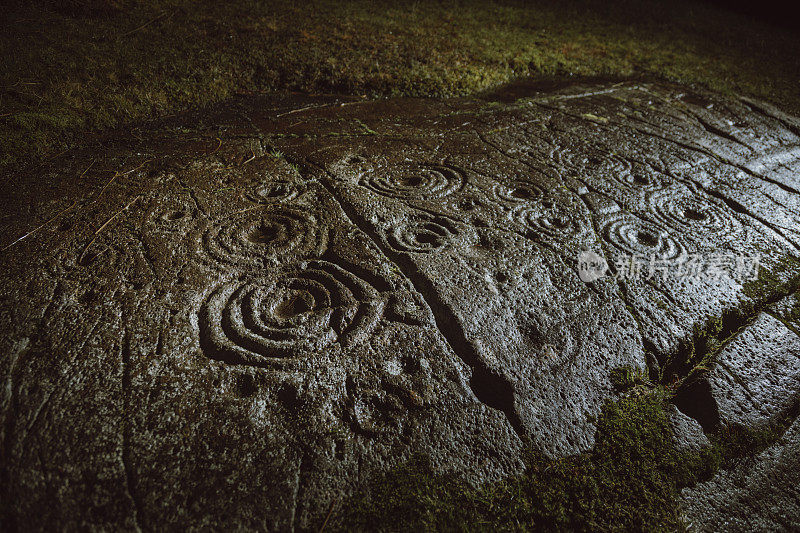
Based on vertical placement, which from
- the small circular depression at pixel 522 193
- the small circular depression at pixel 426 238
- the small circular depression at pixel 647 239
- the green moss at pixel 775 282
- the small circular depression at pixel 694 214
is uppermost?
the small circular depression at pixel 522 193

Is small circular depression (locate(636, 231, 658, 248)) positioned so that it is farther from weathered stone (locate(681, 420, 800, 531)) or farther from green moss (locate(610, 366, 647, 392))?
weathered stone (locate(681, 420, 800, 531))

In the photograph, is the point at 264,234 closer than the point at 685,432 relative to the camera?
No

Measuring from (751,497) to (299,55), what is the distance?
11.7ft

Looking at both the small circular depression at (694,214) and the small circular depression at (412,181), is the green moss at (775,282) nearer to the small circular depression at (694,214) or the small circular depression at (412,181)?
the small circular depression at (694,214)

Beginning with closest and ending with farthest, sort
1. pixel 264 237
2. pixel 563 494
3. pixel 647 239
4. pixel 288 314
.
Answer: pixel 563 494, pixel 288 314, pixel 264 237, pixel 647 239

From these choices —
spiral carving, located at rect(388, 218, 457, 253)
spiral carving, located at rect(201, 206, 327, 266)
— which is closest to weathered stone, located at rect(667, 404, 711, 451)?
spiral carving, located at rect(388, 218, 457, 253)

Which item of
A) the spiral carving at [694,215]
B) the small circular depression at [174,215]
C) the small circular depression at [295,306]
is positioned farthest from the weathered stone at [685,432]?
the small circular depression at [174,215]

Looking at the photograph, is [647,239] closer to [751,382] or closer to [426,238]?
[751,382]

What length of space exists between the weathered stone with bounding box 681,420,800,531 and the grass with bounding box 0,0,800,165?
282cm

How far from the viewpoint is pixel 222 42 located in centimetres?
314

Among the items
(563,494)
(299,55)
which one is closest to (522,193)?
(563,494)

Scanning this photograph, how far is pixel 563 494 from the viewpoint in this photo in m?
1.03

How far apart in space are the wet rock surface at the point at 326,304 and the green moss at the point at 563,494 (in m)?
0.05

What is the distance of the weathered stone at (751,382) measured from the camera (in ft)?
4.22
